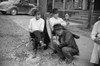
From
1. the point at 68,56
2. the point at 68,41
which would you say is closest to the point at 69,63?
the point at 68,56

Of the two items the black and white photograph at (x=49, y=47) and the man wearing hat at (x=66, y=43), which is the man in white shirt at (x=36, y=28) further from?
the man wearing hat at (x=66, y=43)

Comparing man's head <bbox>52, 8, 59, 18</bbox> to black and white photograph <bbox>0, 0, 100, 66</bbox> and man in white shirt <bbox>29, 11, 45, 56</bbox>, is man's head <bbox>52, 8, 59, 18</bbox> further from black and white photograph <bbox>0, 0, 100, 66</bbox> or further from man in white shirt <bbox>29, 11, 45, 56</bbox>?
man in white shirt <bbox>29, 11, 45, 56</bbox>

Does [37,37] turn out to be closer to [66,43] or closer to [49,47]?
[49,47]

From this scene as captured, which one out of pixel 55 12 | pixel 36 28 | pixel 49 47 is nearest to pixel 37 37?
pixel 36 28

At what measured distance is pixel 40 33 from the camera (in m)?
5.79

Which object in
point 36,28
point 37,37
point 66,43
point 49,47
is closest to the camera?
point 66,43

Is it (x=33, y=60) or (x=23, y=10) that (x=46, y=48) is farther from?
(x=23, y=10)

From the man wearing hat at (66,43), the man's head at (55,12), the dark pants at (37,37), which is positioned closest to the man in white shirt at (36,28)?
the dark pants at (37,37)

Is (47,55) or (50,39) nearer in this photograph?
(47,55)

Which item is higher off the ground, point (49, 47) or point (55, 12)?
point (55, 12)

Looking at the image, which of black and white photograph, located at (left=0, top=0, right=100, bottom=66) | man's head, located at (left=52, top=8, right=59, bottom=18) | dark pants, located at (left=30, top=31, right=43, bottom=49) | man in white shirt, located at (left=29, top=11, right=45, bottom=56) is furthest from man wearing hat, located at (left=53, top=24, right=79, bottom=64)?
man's head, located at (left=52, top=8, right=59, bottom=18)

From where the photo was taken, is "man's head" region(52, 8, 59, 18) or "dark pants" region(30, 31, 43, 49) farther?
A: "man's head" region(52, 8, 59, 18)

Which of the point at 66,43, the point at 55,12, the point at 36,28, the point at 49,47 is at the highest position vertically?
the point at 55,12

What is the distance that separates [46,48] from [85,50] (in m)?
1.53
